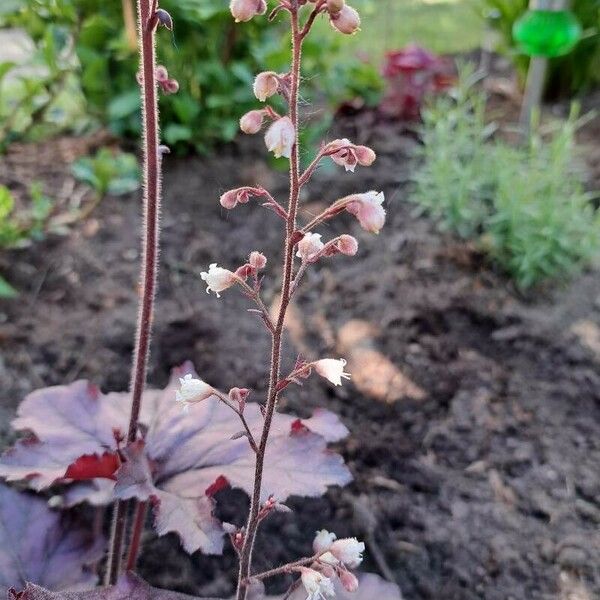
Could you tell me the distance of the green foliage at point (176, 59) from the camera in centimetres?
302

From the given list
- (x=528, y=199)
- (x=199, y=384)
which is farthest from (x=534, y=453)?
(x=199, y=384)

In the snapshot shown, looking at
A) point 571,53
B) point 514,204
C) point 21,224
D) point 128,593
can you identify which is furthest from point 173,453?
point 571,53

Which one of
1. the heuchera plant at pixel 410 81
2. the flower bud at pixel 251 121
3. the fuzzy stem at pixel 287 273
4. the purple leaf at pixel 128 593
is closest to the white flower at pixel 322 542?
the fuzzy stem at pixel 287 273

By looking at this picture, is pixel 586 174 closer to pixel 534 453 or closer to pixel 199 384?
pixel 534 453

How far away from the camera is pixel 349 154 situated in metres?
1.03

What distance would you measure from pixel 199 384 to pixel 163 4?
89.9 inches

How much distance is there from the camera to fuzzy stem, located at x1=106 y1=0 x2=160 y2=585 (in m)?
1.25

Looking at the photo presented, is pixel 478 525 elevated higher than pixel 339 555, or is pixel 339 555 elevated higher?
pixel 339 555

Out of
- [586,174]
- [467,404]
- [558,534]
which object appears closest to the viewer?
[558,534]

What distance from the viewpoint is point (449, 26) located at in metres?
5.08

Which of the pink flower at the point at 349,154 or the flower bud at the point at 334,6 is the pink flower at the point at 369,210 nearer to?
the pink flower at the point at 349,154

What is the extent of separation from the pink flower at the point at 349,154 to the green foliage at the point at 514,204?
5.46ft

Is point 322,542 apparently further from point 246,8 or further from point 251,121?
point 246,8

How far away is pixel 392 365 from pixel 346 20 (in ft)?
4.89
